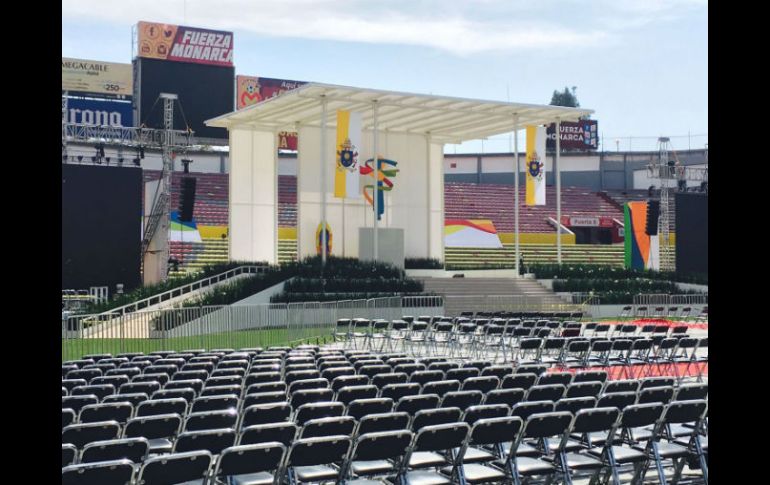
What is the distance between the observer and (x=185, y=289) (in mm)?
32438

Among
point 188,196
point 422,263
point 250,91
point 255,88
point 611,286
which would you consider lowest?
point 611,286

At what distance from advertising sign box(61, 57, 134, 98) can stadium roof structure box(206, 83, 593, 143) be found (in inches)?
490

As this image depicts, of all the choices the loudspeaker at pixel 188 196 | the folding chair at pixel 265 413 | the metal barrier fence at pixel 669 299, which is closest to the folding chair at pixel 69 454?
the folding chair at pixel 265 413

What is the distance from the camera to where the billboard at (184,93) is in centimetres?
4547

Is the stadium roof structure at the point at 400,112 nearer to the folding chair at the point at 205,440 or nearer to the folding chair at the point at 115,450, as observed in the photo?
the folding chair at the point at 205,440

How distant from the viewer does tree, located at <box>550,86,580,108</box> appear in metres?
81.0

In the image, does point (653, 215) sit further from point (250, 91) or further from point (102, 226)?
point (250, 91)

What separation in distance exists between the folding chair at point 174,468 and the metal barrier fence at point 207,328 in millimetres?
13971

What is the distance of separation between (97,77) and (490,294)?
84.2 ft

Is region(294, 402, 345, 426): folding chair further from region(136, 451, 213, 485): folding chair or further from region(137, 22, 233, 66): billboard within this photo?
region(137, 22, 233, 66): billboard

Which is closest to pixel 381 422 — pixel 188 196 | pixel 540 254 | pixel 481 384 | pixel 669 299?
pixel 481 384

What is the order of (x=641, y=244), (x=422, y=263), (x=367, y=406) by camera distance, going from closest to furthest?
(x=367, y=406) < (x=422, y=263) < (x=641, y=244)
